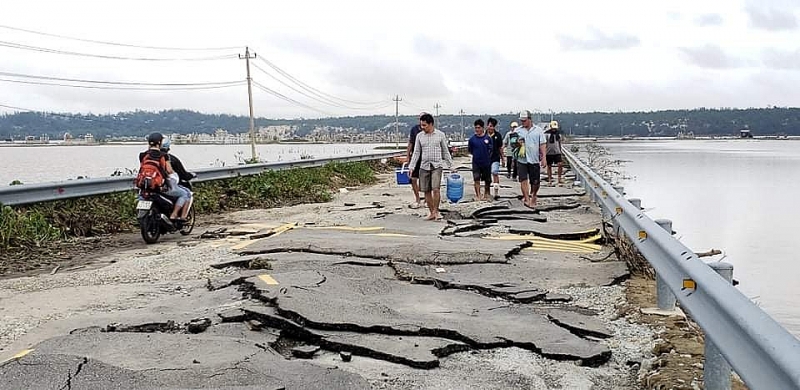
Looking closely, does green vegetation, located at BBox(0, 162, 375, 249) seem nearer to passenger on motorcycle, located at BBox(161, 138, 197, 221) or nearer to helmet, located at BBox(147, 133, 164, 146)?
passenger on motorcycle, located at BBox(161, 138, 197, 221)

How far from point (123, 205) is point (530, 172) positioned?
6882mm

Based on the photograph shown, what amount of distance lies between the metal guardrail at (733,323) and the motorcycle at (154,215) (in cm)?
698

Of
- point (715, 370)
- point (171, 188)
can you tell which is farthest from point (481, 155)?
point (715, 370)

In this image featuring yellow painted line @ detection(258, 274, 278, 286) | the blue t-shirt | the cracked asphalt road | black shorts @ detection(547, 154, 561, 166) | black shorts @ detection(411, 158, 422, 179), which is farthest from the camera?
black shorts @ detection(547, 154, 561, 166)

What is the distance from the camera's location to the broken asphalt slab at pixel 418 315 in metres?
5.18

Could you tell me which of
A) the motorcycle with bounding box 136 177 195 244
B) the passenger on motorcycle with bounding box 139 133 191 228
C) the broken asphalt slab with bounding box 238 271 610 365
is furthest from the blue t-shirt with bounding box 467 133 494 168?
the broken asphalt slab with bounding box 238 271 610 365

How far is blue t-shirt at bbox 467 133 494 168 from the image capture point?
15781 millimetres

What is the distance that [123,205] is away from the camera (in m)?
12.5

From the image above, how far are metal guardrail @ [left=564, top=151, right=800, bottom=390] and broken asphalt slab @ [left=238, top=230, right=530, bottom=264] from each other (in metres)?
3.20

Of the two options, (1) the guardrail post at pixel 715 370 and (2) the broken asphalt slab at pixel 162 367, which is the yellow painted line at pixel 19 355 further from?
(1) the guardrail post at pixel 715 370

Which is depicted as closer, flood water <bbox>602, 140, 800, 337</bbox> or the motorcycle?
flood water <bbox>602, 140, 800, 337</bbox>

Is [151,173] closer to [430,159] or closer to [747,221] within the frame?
[430,159]

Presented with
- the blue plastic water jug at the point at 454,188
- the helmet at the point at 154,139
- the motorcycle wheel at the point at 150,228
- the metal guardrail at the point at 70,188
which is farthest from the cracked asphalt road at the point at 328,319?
the blue plastic water jug at the point at 454,188

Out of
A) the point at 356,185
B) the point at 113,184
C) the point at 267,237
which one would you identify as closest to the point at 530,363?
the point at 267,237
